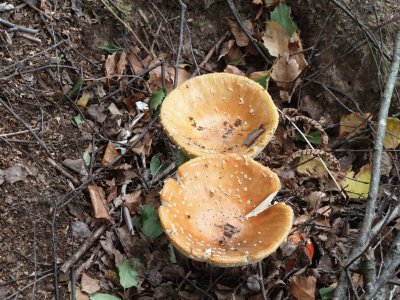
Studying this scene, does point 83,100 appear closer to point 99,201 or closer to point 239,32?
point 99,201

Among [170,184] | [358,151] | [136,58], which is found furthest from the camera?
[136,58]

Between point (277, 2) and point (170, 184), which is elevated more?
point (277, 2)

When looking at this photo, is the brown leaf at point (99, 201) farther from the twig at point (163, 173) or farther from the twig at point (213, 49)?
the twig at point (213, 49)

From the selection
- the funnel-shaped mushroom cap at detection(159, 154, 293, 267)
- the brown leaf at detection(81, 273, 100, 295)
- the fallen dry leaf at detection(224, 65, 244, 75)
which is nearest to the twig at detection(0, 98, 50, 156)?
the brown leaf at detection(81, 273, 100, 295)

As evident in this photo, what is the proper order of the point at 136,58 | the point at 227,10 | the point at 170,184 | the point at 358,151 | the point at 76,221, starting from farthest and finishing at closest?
the point at 227,10, the point at 136,58, the point at 358,151, the point at 76,221, the point at 170,184

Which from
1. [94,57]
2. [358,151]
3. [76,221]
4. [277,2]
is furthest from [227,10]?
[76,221]

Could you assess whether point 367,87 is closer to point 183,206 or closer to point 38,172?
point 183,206
